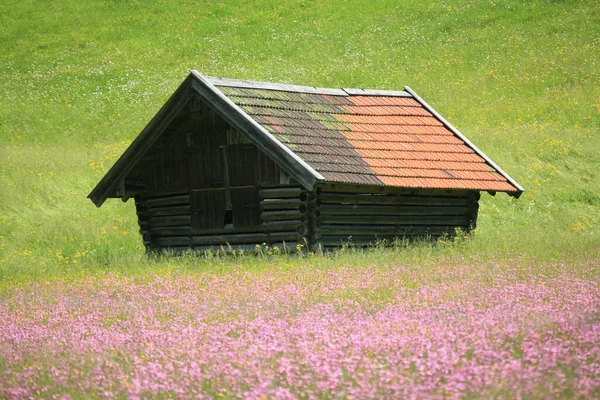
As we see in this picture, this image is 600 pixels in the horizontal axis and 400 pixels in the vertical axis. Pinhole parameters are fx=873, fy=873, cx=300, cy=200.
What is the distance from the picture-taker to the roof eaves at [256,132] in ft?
46.7

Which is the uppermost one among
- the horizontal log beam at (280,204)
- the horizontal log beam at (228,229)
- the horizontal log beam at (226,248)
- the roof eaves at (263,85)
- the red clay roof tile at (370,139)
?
the roof eaves at (263,85)

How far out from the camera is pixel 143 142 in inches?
658

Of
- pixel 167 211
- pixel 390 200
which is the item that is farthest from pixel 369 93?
pixel 167 211

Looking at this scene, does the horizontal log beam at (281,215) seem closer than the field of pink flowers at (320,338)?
No

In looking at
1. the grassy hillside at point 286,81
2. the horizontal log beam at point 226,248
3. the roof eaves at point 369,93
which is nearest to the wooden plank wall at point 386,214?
the horizontal log beam at point 226,248

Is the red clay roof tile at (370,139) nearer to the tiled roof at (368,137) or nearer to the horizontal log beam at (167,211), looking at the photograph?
the tiled roof at (368,137)

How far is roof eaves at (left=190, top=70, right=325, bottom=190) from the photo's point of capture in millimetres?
14234

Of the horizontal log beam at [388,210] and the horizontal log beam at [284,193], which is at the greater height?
the horizontal log beam at [284,193]

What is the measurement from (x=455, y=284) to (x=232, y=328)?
10.9 ft

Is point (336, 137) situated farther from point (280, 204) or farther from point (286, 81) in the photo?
point (286, 81)

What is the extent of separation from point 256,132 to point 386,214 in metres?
3.43

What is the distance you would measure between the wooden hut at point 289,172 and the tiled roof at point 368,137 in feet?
0.11

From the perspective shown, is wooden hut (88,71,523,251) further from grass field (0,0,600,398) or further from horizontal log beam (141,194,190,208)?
grass field (0,0,600,398)

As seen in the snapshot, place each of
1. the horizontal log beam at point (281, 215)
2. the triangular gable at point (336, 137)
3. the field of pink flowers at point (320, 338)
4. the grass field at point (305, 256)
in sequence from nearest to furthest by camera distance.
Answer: the field of pink flowers at point (320, 338), the grass field at point (305, 256), the triangular gable at point (336, 137), the horizontal log beam at point (281, 215)
